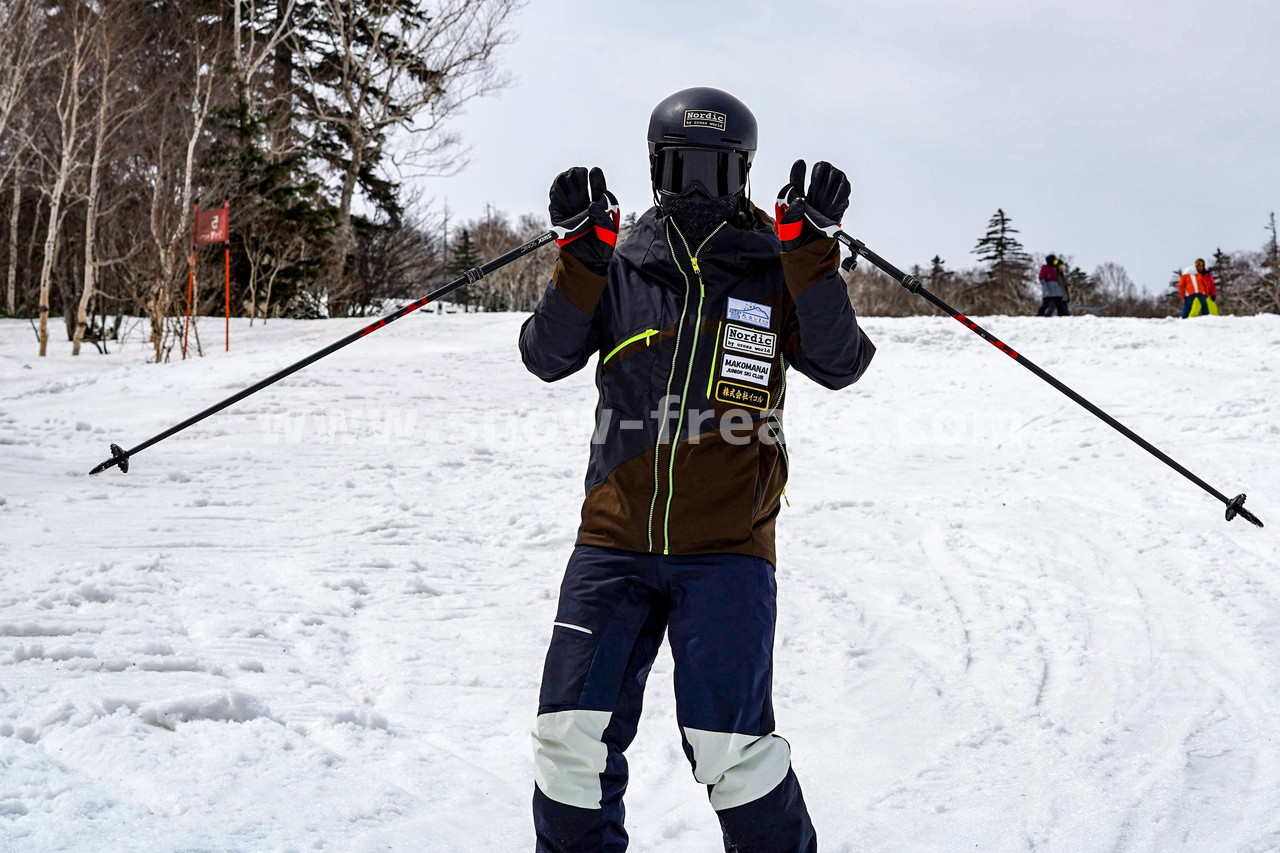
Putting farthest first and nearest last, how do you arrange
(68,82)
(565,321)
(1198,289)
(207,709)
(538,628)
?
(68,82) → (1198,289) → (538,628) → (207,709) → (565,321)

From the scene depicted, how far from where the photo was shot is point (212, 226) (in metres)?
14.7

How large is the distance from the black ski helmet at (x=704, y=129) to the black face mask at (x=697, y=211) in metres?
0.04

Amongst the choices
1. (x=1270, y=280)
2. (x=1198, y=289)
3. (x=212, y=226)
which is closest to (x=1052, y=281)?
(x=1198, y=289)

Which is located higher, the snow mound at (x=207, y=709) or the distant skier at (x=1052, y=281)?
the distant skier at (x=1052, y=281)

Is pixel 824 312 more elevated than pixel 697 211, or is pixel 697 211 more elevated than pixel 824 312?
pixel 697 211

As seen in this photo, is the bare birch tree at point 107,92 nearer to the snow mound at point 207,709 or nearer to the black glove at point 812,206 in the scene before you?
the snow mound at point 207,709

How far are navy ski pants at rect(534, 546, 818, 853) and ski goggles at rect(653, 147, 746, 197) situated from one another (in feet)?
3.09

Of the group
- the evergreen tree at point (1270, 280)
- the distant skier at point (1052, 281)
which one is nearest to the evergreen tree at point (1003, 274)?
the evergreen tree at point (1270, 280)

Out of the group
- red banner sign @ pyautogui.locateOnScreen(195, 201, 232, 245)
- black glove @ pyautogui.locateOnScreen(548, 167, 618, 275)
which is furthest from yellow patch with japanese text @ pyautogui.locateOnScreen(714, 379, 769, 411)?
red banner sign @ pyautogui.locateOnScreen(195, 201, 232, 245)

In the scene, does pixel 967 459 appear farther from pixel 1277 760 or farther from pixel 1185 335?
pixel 1185 335

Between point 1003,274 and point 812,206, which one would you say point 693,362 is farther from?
point 1003,274

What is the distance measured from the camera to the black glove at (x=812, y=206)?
2221 millimetres

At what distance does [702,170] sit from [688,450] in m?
0.73

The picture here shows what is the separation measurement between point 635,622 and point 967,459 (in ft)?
21.6
